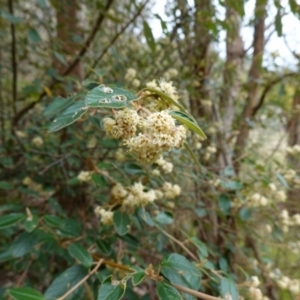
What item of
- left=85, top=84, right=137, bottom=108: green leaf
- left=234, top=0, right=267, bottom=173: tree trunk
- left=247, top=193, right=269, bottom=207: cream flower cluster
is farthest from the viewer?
left=234, top=0, right=267, bottom=173: tree trunk

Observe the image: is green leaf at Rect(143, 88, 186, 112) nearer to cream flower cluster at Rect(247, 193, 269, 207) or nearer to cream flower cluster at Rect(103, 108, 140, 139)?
cream flower cluster at Rect(103, 108, 140, 139)

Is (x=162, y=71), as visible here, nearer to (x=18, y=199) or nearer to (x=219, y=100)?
(x=219, y=100)

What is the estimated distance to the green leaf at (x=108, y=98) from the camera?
466mm

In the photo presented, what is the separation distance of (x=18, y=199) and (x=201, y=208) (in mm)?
688

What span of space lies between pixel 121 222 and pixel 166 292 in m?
0.24

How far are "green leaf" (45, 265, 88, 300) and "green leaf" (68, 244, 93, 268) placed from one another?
4 centimetres

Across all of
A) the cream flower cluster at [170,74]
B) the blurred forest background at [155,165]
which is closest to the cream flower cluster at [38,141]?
the blurred forest background at [155,165]

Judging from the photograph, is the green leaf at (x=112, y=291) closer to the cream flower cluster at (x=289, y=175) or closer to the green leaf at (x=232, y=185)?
the green leaf at (x=232, y=185)

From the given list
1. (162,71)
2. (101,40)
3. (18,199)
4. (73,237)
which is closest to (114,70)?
(162,71)

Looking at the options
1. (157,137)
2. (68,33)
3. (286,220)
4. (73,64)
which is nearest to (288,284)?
(286,220)

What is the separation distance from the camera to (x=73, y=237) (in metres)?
0.93

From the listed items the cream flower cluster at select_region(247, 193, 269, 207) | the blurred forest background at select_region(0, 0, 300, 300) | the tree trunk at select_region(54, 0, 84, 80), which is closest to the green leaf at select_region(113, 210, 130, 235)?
the blurred forest background at select_region(0, 0, 300, 300)

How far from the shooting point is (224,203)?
1.10 meters

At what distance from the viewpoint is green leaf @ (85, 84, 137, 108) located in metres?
0.47
